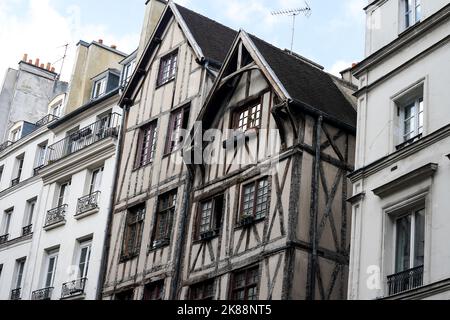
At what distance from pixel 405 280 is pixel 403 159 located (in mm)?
Answer: 2252

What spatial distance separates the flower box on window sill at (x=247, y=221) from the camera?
21047mm

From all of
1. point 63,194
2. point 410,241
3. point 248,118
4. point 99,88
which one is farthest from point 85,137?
point 410,241

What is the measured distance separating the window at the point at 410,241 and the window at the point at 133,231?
9.35 meters

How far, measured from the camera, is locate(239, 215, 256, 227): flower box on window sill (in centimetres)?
2105

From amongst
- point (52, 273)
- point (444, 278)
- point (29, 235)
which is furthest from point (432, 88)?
point (29, 235)

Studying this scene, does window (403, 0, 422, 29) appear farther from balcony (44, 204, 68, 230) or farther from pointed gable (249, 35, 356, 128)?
balcony (44, 204, 68, 230)

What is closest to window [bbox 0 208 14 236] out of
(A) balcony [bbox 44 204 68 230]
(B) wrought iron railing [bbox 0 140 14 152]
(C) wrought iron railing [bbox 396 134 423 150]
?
(B) wrought iron railing [bbox 0 140 14 152]

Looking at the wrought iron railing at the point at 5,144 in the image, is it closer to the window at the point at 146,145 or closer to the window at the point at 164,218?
the window at the point at 146,145

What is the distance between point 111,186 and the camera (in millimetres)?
27125

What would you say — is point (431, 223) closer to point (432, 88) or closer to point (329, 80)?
point (432, 88)

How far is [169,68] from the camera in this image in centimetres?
2686

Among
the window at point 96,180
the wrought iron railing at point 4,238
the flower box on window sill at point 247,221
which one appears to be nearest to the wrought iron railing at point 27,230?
the wrought iron railing at point 4,238

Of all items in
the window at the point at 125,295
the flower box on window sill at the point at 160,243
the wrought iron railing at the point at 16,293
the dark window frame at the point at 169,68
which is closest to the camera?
the flower box on window sill at the point at 160,243

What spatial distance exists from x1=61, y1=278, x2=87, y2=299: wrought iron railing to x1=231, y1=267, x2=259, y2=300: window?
7009 millimetres
